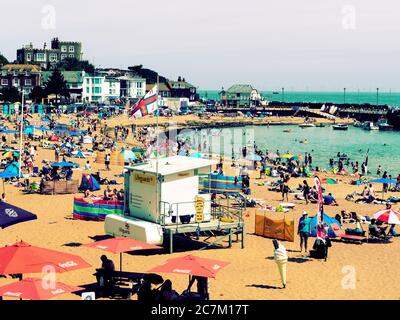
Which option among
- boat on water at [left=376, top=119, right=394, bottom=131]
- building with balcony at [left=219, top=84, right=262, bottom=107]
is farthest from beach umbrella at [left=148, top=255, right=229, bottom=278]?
building with balcony at [left=219, top=84, right=262, bottom=107]

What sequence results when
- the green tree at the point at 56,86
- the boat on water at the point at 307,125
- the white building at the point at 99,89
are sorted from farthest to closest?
the white building at the point at 99,89 < the boat on water at the point at 307,125 < the green tree at the point at 56,86

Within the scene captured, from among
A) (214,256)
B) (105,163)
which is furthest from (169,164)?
(105,163)

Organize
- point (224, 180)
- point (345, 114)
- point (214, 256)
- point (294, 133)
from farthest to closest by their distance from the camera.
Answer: point (345, 114) → point (294, 133) → point (224, 180) → point (214, 256)

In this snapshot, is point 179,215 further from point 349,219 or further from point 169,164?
point 349,219

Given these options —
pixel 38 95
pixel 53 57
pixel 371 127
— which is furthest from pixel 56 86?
pixel 53 57

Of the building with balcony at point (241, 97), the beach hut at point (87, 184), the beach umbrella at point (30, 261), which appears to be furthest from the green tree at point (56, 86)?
the beach umbrella at point (30, 261)

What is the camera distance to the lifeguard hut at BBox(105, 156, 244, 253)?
17375 millimetres

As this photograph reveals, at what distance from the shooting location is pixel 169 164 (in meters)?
18.5

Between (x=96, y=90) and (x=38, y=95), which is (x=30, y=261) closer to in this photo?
(x=38, y=95)

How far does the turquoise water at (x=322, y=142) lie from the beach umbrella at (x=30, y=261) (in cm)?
4367

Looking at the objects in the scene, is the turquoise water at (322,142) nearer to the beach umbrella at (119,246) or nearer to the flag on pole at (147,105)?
the flag on pole at (147,105)

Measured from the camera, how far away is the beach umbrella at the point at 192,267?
11736 mm
